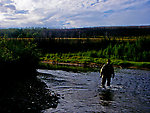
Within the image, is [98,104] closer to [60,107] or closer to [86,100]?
[86,100]

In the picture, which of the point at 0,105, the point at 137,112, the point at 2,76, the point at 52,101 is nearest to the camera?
the point at 0,105

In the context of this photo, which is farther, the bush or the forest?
the forest

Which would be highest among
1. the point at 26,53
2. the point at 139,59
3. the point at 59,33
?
the point at 59,33

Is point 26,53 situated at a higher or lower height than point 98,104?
higher

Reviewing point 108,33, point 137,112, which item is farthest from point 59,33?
point 137,112

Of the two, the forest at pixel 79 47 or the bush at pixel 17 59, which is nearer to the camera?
the bush at pixel 17 59

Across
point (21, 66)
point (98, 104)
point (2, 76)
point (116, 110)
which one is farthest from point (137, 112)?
point (21, 66)

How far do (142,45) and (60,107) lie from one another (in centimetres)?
8575

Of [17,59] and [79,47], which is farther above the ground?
[17,59]

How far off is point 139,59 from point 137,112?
2544 inches

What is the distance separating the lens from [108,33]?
188000 millimetres

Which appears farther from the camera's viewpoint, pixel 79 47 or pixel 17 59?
pixel 79 47

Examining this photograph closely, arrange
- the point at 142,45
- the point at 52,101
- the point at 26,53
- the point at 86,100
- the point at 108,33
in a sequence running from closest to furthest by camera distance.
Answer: the point at 52,101 → the point at 86,100 → the point at 26,53 → the point at 142,45 → the point at 108,33

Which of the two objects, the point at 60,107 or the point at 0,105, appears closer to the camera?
the point at 0,105
